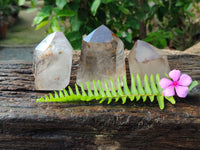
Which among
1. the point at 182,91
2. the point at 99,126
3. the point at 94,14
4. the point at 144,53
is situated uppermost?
the point at 94,14

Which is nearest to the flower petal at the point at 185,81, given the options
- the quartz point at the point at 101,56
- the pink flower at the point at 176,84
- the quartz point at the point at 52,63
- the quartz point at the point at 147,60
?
the pink flower at the point at 176,84

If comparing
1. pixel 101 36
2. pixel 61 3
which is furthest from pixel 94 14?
pixel 101 36

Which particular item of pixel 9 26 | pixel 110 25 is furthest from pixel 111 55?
pixel 9 26

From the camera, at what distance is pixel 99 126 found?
0.81 m

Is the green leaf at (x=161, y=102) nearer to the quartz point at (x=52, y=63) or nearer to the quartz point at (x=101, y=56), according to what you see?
the quartz point at (x=101, y=56)

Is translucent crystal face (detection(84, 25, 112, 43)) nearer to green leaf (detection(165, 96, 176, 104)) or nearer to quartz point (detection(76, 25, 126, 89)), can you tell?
quartz point (detection(76, 25, 126, 89))

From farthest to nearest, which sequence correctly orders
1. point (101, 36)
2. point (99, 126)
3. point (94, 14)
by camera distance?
point (94, 14) → point (101, 36) → point (99, 126)

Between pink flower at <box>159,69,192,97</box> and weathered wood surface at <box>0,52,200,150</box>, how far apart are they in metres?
0.07

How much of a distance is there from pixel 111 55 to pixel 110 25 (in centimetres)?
118

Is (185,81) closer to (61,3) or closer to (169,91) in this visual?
(169,91)

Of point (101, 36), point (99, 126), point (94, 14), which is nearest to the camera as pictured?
point (99, 126)

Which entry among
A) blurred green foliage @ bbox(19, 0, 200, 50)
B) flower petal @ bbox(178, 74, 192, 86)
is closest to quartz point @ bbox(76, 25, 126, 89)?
flower petal @ bbox(178, 74, 192, 86)

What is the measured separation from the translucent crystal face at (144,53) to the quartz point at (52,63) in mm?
298

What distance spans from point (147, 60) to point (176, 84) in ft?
0.57
